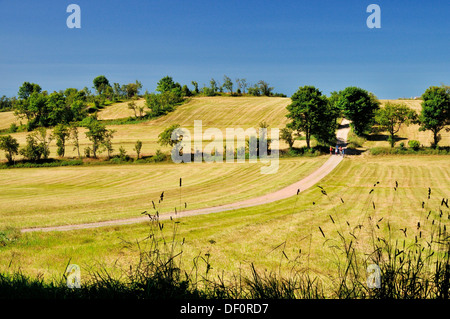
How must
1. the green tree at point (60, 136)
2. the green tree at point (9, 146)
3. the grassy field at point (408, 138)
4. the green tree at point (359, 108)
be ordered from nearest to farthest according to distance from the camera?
the green tree at point (9, 146) < the green tree at point (60, 136) < the grassy field at point (408, 138) < the green tree at point (359, 108)

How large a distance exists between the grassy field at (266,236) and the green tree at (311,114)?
2782cm

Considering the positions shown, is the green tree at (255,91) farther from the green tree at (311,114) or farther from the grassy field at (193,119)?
the green tree at (311,114)

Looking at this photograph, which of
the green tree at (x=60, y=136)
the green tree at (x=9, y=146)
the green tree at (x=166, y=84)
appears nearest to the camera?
the green tree at (x=9, y=146)

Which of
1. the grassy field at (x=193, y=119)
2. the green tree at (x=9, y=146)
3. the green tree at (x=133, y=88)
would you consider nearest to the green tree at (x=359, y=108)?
the grassy field at (x=193, y=119)

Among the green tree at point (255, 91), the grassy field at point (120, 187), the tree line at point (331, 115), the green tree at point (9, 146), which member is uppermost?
the green tree at point (255, 91)

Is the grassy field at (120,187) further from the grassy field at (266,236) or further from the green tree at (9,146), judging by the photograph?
the green tree at (9,146)

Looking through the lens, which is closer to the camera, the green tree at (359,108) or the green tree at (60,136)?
the green tree at (60,136)

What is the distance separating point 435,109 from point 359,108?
49.9 feet

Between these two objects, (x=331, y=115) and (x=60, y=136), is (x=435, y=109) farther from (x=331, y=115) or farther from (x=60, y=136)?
(x=60, y=136)

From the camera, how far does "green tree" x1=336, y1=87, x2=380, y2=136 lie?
215 feet

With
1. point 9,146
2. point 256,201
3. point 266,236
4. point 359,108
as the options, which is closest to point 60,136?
point 9,146

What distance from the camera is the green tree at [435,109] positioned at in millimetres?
52031

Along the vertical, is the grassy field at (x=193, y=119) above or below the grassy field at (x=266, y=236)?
above
